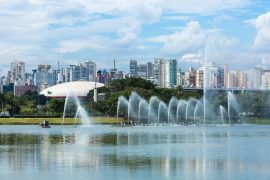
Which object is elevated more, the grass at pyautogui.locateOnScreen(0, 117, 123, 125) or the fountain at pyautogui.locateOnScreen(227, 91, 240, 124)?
the fountain at pyautogui.locateOnScreen(227, 91, 240, 124)

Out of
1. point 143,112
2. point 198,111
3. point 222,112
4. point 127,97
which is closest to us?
point 143,112

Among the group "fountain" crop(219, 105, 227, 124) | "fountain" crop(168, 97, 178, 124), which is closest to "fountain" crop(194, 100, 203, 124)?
"fountain" crop(168, 97, 178, 124)

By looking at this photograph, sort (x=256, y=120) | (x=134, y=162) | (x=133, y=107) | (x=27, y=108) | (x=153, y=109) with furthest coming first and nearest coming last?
(x=27, y=108)
(x=256, y=120)
(x=153, y=109)
(x=133, y=107)
(x=134, y=162)

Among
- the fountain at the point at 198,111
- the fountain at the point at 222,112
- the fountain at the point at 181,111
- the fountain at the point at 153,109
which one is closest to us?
the fountain at the point at 153,109

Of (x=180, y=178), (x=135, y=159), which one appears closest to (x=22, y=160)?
(x=135, y=159)

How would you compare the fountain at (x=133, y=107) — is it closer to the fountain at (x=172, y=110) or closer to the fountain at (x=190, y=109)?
the fountain at (x=172, y=110)

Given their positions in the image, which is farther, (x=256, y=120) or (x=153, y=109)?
(x=256, y=120)

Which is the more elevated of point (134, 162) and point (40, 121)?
point (40, 121)

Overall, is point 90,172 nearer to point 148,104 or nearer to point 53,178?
point 53,178

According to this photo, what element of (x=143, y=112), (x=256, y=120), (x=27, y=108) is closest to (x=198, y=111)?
(x=256, y=120)

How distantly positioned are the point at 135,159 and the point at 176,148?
848 centimetres

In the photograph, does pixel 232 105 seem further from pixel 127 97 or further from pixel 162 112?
→ pixel 127 97

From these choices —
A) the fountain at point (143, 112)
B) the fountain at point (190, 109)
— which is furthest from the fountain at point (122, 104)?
the fountain at point (190, 109)

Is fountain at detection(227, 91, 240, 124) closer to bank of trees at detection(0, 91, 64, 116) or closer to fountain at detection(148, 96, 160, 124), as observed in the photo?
fountain at detection(148, 96, 160, 124)
